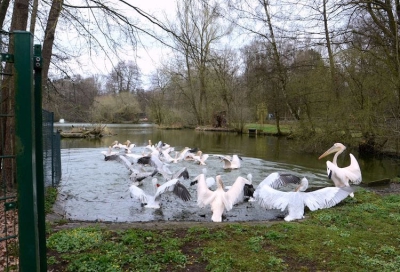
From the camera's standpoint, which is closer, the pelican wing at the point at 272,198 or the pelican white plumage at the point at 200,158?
the pelican wing at the point at 272,198

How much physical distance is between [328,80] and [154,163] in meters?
11.7

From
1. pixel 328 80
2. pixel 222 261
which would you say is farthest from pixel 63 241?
pixel 328 80

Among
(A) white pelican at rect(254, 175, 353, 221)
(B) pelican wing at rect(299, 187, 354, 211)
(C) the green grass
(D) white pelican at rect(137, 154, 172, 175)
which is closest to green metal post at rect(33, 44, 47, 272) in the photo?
(C) the green grass

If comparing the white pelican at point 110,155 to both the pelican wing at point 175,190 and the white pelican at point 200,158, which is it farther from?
the pelican wing at point 175,190

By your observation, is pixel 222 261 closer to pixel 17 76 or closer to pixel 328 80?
pixel 17 76

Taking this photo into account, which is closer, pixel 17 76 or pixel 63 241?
pixel 17 76

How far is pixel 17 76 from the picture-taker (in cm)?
192

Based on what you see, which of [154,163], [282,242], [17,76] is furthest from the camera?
[154,163]

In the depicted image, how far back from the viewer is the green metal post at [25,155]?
1.90 metres

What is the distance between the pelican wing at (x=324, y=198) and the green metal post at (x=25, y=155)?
17.2ft

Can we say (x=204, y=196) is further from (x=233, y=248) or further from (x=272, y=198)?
(x=233, y=248)

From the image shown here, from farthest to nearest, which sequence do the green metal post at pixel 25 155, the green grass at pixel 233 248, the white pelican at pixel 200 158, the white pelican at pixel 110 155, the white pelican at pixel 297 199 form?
the white pelican at pixel 200 158 → the white pelican at pixel 110 155 → the white pelican at pixel 297 199 → the green grass at pixel 233 248 → the green metal post at pixel 25 155

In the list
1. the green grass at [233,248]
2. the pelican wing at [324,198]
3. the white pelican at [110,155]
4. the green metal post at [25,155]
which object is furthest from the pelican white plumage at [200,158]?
the green metal post at [25,155]

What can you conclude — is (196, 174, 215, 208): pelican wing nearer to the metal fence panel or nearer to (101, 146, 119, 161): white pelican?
the metal fence panel
